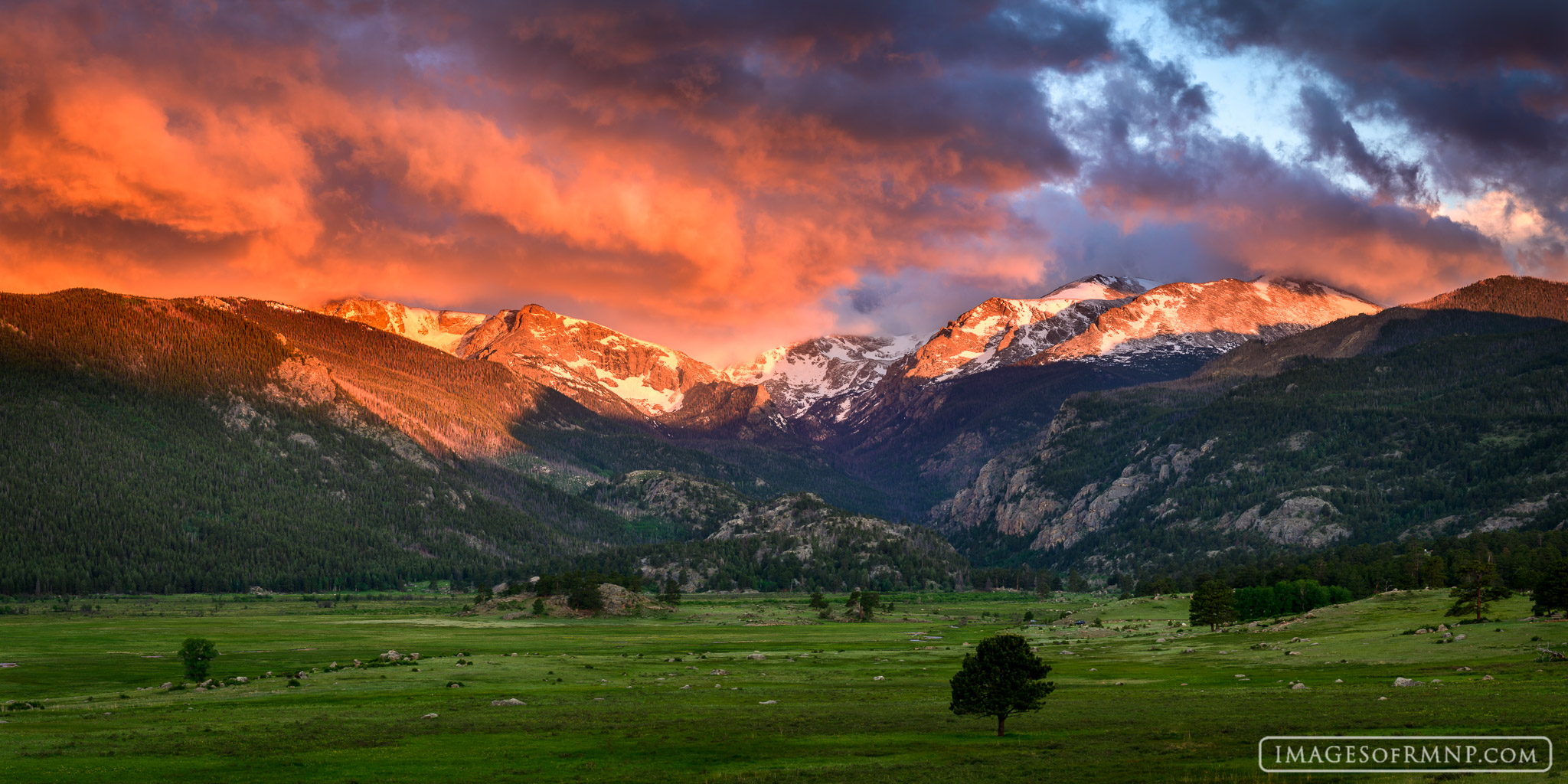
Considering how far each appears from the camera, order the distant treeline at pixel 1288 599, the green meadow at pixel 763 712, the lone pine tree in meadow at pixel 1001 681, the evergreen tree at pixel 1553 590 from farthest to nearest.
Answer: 1. the distant treeline at pixel 1288 599
2. the evergreen tree at pixel 1553 590
3. the lone pine tree in meadow at pixel 1001 681
4. the green meadow at pixel 763 712

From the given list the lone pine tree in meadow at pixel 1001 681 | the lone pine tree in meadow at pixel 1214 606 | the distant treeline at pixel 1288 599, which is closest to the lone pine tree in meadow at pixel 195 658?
the lone pine tree in meadow at pixel 1001 681

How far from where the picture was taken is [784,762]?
2313 inches

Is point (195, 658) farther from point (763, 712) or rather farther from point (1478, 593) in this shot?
point (1478, 593)

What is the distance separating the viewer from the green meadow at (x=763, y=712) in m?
55.7

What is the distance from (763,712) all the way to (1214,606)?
116m

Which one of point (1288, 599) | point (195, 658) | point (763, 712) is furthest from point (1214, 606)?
point (195, 658)

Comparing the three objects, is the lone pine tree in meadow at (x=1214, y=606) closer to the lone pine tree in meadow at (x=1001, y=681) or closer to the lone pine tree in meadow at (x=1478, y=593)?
the lone pine tree in meadow at (x=1478, y=593)

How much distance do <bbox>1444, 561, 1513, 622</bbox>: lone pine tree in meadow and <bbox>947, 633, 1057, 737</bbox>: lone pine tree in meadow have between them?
9227 cm

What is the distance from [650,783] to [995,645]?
83.0ft

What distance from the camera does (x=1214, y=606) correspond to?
17138 cm

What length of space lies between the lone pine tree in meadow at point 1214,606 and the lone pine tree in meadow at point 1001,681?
386 ft

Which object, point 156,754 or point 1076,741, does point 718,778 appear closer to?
point 1076,741

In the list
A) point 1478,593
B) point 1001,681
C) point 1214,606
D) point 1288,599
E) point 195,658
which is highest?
point 1478,593

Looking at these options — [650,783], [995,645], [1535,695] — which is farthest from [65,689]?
[1535,695]
